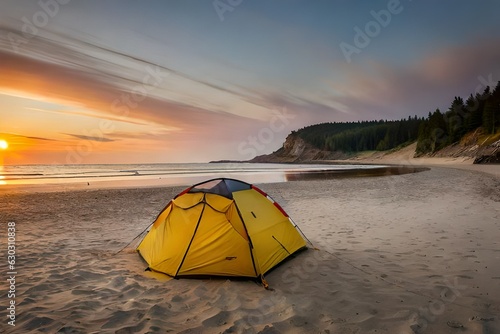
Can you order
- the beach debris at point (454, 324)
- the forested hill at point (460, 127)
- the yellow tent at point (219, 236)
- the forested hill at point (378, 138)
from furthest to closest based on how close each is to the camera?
the forested hill at point (378, 138) → the forested hill at point (460, 127) → the yellow tent at point (219, 236) → the beach debris at point (454, 324)

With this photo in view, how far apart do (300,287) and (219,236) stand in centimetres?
202

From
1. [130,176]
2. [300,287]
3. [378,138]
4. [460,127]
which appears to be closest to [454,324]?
[300,287]

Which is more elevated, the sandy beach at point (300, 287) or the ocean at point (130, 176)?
the ocean at point (130, 176)

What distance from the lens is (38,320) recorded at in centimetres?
437

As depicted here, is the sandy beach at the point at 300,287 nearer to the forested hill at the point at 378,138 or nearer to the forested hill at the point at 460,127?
the forested hill at the point at 460,127

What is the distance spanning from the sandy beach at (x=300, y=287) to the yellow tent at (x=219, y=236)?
30cm

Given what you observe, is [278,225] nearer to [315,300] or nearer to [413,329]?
[315,300]

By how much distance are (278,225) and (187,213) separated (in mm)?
2379

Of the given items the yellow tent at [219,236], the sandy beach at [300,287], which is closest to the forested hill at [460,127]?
the sandy beach at [300,287]

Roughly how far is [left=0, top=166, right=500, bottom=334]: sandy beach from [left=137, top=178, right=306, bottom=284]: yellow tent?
30 cm

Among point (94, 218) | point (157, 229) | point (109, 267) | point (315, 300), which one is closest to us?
point (315, 300)

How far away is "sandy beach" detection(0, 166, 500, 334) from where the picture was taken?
14.0 ft

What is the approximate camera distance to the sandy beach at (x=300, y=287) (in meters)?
4.27

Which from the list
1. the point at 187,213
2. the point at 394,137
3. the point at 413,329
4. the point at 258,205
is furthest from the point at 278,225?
the point at 394,137
